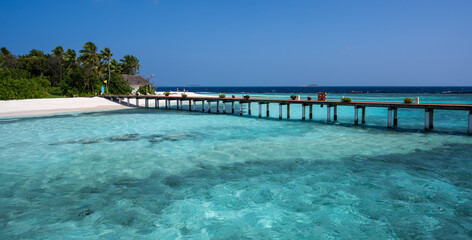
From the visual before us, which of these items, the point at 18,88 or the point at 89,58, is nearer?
the point at 18,88

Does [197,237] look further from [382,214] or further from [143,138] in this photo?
[143,138]

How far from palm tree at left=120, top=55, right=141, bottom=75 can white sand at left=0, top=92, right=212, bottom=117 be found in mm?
54083

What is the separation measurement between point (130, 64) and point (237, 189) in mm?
102810

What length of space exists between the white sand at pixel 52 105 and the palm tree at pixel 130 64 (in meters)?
54.1

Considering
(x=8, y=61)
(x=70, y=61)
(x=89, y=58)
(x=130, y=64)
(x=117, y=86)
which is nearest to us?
(x=89, y=58)

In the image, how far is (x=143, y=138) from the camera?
21.6 meters

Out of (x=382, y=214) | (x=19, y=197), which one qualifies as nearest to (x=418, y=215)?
(x=382, y=214)

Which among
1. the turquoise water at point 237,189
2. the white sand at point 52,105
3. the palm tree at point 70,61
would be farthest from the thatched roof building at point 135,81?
the turquoise water at point 237,189

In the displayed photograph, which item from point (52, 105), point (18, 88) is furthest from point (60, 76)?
point (52, 105)

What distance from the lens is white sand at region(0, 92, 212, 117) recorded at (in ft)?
128

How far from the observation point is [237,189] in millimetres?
11039

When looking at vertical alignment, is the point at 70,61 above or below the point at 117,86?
above

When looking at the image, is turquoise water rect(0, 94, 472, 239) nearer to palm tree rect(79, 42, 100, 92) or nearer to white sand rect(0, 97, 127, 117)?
white sand rect(0, 97, 127, 117)

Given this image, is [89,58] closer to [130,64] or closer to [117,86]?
[117,86]
